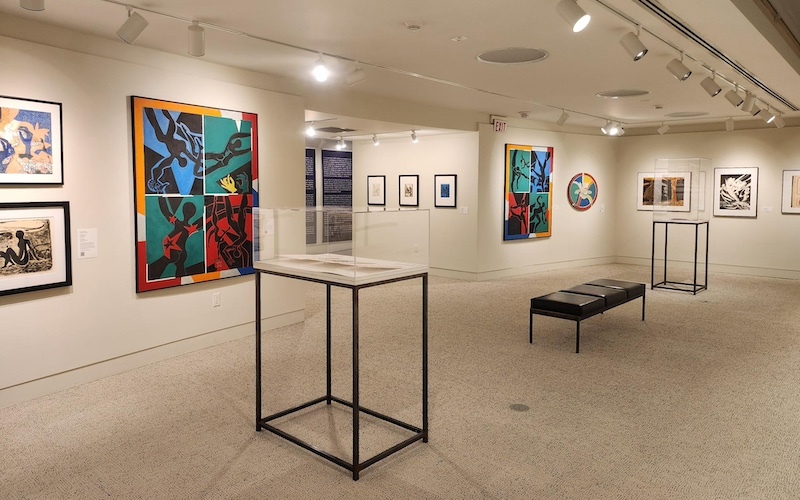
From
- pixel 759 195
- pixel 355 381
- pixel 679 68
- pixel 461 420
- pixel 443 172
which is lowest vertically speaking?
pixel 461 420

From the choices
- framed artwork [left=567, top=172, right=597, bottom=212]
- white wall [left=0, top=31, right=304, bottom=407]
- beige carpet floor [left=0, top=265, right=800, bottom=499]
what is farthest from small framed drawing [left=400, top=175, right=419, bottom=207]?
white wall [left=0, top=31, right=304, bottom=407]

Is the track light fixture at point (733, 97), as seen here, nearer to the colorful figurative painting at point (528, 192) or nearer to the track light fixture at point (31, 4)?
the colorful figurative painting at point (528, 192)

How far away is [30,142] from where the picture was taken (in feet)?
13.5

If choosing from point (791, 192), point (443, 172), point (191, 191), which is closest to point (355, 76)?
point (191, 191)

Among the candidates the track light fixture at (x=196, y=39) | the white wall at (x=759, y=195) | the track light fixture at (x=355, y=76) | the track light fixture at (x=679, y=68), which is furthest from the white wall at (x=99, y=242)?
the white wall at (x=759, y=195)

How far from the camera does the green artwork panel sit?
211 inches

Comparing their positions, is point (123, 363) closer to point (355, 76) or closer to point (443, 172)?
point (355, 76)

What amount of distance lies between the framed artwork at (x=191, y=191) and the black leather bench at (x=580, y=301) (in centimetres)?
295

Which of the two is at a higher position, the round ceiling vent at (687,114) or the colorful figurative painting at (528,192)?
the round ceiling vent at (687,114)

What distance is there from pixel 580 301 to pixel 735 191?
6.55 meters

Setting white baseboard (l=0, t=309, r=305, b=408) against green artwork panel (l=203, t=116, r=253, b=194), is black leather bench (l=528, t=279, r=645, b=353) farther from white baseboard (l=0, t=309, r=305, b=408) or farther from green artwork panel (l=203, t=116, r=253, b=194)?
green artwork panel (l=203, t=116, r=253, b=194)

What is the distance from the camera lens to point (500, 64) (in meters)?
5.62

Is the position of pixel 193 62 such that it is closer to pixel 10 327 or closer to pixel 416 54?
pixel 416 54

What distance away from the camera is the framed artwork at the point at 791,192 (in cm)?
971
